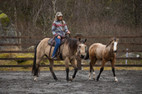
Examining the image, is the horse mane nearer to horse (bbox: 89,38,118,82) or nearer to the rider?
the rider

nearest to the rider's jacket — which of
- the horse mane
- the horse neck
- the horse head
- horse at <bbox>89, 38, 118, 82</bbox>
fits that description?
the horse mane

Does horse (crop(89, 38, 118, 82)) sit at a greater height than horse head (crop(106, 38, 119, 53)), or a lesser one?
lesser

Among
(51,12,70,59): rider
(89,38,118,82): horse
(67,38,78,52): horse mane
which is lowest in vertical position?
(89,38,118,82): horse

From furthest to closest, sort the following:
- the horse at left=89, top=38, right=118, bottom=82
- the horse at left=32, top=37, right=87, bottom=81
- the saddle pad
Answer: the saddle pad, the horse at left=89, top=38, right=118, bottom=82, the horse at left=32, top=37, right=87, bottom=81

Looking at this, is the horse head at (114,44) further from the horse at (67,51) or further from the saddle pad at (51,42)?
the saddle pad at (51,42)

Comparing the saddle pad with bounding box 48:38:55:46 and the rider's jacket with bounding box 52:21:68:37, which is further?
the saddle pad with bounding box 48:38:55:46

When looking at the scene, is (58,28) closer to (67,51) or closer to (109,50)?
(67,51)

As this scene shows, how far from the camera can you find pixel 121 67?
15.0m

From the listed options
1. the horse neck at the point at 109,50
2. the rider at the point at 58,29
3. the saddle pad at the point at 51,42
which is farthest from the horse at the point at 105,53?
the saddle pad at the point at 51,42

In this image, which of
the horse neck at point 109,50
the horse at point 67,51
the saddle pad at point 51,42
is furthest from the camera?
the saddle pad at point 51,42

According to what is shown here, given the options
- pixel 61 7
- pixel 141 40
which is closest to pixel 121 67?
pixel 141 40

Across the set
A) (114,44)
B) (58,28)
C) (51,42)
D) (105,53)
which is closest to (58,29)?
(58,28)

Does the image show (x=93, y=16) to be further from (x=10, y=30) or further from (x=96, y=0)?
(x=10, y=30)

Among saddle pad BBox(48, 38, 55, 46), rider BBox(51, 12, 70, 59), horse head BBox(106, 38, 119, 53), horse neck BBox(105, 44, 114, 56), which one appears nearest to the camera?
horse head BBox(106, 38, 119, 53)
